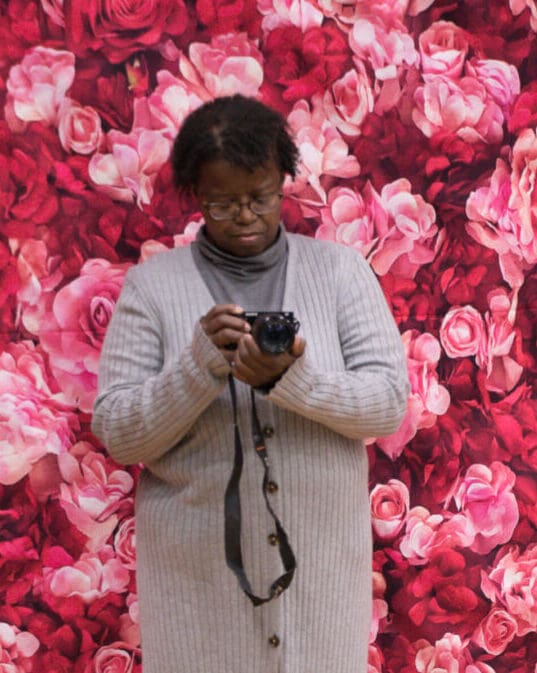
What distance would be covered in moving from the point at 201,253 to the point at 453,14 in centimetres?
→ 67

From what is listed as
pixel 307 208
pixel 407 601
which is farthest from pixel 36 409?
pixel 407 601

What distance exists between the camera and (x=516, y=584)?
6.25 feet

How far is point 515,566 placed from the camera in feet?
6.25

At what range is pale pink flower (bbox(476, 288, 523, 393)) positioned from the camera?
6.11 feet

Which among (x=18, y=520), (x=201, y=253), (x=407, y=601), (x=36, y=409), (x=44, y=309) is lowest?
(x=407, y=601)

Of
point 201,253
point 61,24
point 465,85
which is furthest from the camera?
point 465,85

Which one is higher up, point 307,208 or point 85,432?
point 307,208

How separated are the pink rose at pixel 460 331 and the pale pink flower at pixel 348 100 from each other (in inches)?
14.0

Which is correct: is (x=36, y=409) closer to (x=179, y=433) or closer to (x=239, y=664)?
(x=179, y=433)

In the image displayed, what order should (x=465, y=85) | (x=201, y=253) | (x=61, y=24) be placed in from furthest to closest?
(x=465, y=85) → (x=61, y=24) → (x=201, y=253)

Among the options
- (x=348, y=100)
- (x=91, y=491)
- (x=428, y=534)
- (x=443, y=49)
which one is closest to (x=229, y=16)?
(x=348, y=100)

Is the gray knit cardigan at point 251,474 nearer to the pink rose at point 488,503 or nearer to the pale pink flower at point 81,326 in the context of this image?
the pale pink flower at point 81,326

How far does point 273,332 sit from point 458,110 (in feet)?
2.49

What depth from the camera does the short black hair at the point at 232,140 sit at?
1426 millimetres
